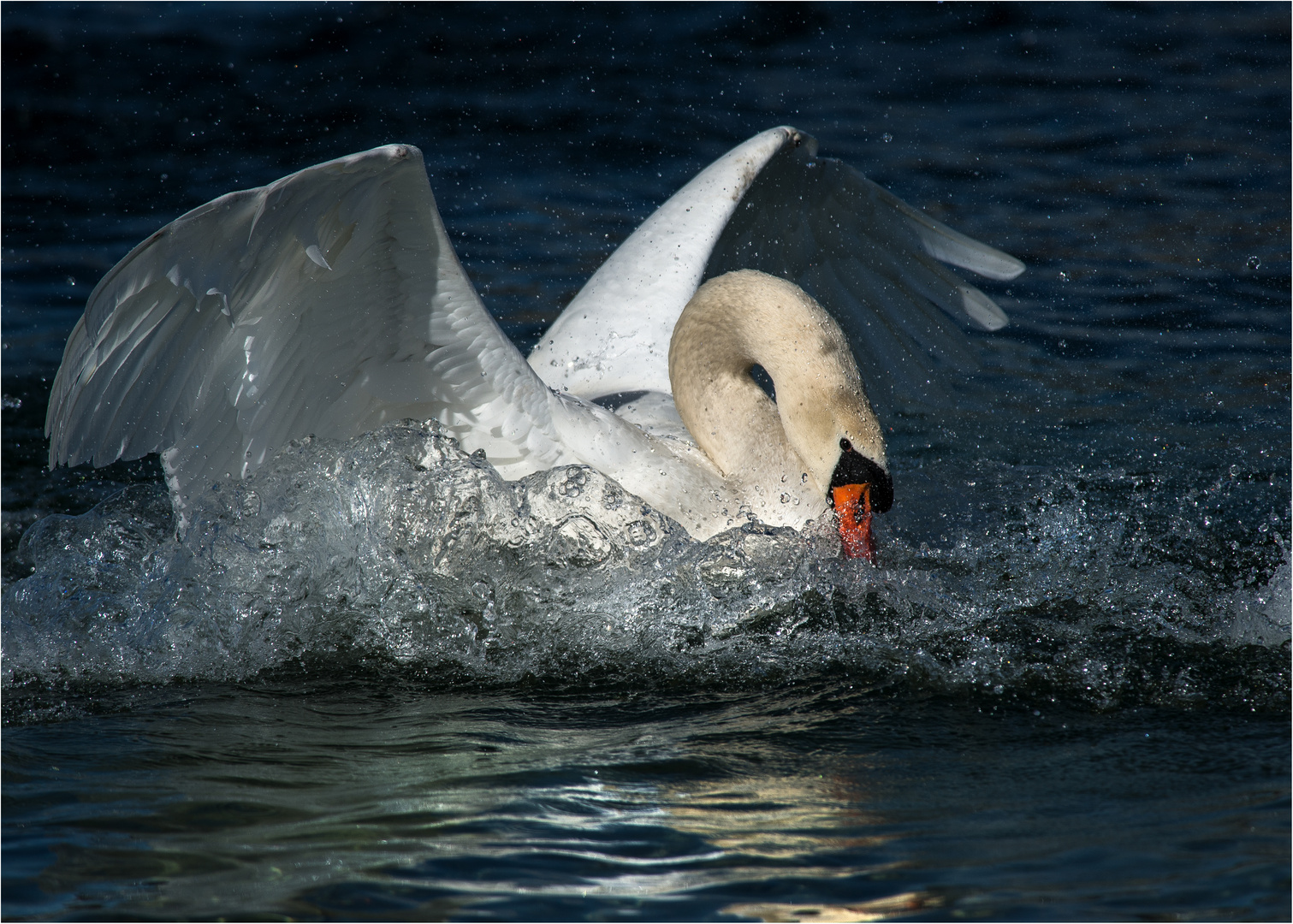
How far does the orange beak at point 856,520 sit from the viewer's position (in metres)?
4.32

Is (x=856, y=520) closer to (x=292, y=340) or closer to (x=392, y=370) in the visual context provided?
(x=392, y=370)

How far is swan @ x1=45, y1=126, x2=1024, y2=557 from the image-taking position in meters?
3.84

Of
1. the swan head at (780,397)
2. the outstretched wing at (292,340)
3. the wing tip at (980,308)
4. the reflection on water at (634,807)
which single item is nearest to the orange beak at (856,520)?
the swan head at (780,397)

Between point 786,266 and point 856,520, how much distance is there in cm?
255

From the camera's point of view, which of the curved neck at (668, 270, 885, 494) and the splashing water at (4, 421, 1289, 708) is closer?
the splashing water at (4, 421, 1289, 708)

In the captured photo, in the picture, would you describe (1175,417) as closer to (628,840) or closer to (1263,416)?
(1263,416)

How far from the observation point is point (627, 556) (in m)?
4.38

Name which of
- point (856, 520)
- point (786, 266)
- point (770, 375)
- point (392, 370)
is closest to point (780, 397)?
point (770, 375)

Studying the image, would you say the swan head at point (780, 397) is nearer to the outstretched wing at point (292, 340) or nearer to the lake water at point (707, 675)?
the lake water at point (707, 675)

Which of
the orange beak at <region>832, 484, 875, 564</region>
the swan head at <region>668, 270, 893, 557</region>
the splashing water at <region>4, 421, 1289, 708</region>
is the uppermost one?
the swan head at <region>668, 270, 893, 557</region>

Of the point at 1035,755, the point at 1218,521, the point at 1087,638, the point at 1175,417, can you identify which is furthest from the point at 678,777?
the point at 1175,417

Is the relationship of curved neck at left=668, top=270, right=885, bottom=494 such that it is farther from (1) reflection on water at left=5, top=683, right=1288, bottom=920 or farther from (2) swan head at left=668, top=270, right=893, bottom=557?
(1) reflection on water at left=5, top=683, right=1288, bottom=920

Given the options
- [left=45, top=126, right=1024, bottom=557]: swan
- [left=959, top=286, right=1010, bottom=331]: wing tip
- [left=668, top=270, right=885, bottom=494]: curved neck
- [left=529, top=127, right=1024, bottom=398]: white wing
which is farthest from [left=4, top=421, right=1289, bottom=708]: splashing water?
[left=959, top=286, right=1010, bottom=331]: wing tip

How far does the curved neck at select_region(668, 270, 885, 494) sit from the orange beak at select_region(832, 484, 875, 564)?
4.0 inches
